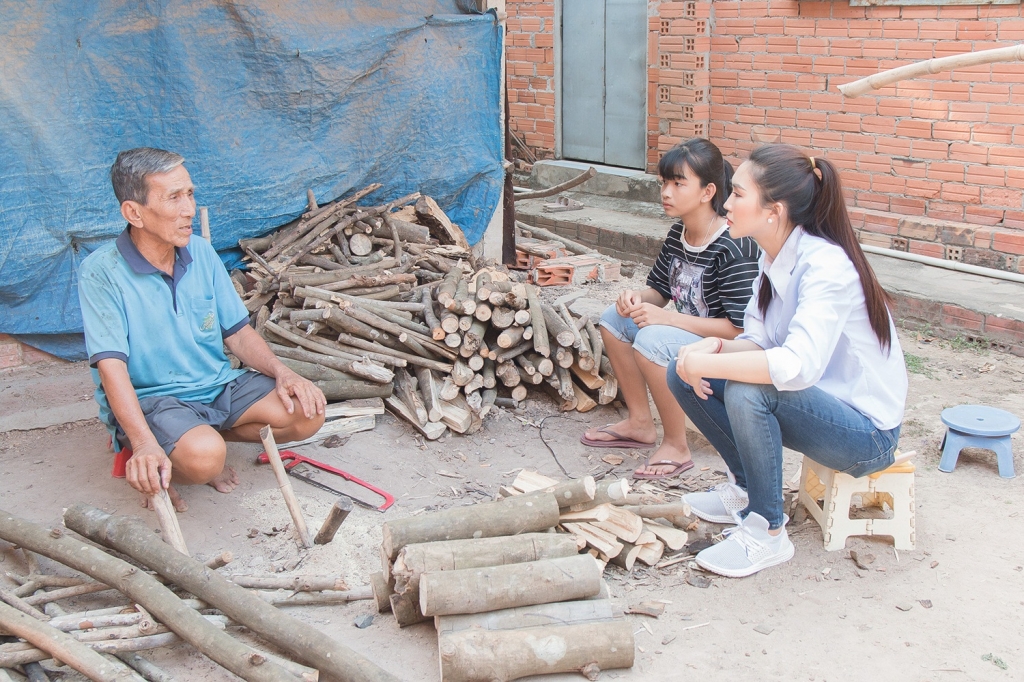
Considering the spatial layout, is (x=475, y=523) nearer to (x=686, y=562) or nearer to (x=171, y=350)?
(x=686, y=562)

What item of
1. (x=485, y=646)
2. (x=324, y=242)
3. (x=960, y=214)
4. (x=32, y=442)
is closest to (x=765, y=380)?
(x=485, y=646)

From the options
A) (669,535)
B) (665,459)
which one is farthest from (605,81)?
(669,535)

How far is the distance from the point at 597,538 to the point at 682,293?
4.51 ft

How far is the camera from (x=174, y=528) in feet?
10.8

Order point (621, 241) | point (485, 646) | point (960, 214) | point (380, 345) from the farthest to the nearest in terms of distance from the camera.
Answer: point (621, 241)
point (960, 214)
point (380, 345)
point (485, 646)

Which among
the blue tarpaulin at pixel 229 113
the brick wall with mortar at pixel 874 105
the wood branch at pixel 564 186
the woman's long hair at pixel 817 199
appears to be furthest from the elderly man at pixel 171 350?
the brick wall with mortar at pixel 874 105

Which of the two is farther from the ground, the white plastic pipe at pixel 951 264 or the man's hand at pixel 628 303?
the man's hand at pixel 628 303

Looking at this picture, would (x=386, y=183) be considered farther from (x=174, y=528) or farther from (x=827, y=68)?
(x=827, y=68)

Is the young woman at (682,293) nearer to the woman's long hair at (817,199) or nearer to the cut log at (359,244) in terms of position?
the woman's long hair at (817,199)

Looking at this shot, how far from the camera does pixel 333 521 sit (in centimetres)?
339

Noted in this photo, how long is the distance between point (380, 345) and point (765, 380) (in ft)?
7.69

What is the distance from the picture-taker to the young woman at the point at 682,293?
13.0 ft

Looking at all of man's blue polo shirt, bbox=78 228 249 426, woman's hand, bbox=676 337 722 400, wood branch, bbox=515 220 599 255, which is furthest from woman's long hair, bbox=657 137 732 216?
wood branch, bbox=515 220 599 255

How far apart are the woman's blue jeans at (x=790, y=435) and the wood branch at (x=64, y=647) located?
212cm
